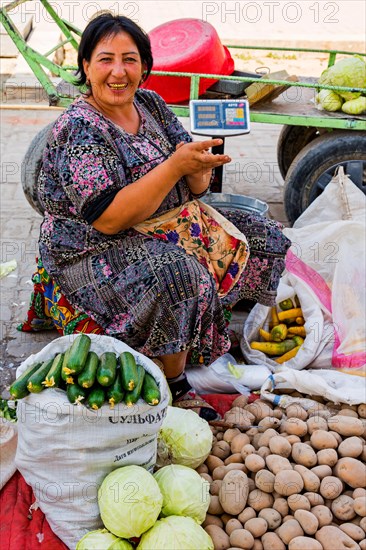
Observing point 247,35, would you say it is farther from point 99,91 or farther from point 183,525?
point 183,525

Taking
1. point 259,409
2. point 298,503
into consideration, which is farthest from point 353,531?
point 259,409

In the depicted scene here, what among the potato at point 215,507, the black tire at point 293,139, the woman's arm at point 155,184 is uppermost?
the woman's arm at point 155,184

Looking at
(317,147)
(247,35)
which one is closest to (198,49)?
(317,147)

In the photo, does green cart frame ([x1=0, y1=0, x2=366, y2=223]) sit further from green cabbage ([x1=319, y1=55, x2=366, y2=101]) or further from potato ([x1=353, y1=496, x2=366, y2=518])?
potato ([x1=353, y1=496, x2=366, y2=518])

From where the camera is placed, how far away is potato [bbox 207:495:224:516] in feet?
7.79

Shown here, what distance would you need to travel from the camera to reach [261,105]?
4.27 m

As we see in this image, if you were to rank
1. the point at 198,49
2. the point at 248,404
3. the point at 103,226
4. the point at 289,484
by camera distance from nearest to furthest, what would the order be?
the point at 289,484
the point at 103,226
the point at 248,404
the point at 198,49

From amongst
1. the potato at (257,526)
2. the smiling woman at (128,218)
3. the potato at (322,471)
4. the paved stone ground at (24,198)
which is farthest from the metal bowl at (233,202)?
the potato at (257,526)

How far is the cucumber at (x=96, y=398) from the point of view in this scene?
6.94 ft

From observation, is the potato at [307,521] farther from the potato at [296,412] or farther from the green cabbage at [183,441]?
the potato at [296,412]

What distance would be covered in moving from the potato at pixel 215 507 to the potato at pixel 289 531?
23 cm

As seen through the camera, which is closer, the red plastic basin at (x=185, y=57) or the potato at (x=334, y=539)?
the potato at (x=334, y=539)

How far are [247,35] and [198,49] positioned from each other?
18.7ft

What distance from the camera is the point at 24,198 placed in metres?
5.18
